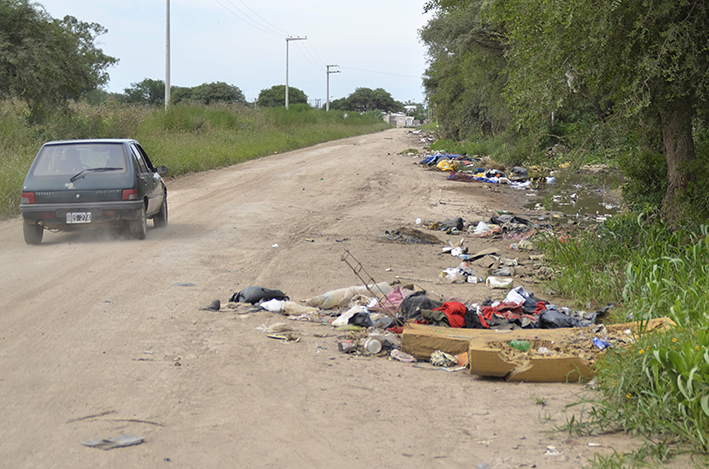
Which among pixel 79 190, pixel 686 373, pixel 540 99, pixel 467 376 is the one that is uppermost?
pixel 540 99

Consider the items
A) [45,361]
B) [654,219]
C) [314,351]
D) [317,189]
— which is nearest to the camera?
[45,361]

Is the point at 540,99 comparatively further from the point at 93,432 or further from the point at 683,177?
the point at 93,432

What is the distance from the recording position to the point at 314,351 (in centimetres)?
557

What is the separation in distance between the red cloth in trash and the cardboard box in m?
0.23

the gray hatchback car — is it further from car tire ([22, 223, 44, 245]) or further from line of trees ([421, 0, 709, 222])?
line of trees ([421, 0, 709, 222])

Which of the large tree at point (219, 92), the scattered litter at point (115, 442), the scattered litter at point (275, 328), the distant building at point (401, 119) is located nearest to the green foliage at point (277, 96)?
the large tree at point (219, 92)

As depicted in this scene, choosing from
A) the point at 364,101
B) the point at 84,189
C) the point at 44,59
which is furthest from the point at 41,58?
the point at 364,101

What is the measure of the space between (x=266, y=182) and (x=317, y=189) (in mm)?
1888

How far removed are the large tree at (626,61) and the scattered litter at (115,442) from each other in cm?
625

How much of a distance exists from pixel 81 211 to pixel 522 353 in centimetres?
759

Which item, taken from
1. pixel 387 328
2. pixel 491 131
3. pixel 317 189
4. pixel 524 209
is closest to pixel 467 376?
pixel 387 328

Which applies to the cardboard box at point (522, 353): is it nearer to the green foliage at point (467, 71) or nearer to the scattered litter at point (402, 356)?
the scattered litter at point (402, 356)

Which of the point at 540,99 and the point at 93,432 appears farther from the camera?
the point at 540,99

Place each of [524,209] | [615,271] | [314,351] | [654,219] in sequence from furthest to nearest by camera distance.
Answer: [524,209] → [654,219] → [615,271] → [314,351]
